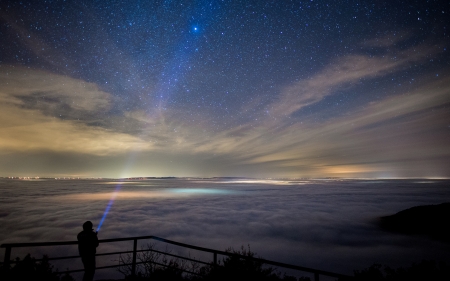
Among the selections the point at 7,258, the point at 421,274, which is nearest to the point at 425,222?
the point at 421,274

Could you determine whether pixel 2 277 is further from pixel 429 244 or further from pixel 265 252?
pixel 429 244

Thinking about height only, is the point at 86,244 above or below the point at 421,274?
above

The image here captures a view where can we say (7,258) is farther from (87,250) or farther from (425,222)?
(425,222)

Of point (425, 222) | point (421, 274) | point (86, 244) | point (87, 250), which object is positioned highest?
point (86, 244)

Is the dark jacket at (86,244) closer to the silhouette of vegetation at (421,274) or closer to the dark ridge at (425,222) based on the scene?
the silhouette of vegetation at (421,274)

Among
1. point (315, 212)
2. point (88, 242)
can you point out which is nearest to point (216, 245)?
point (88, 242)

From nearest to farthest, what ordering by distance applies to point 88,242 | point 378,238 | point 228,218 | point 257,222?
point 88,242 → point 378,238 → point 257,222 → point 228,218

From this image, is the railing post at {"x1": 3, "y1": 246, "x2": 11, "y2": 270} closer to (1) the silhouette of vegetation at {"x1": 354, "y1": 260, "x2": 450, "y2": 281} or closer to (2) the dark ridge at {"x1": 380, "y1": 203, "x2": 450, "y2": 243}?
(1) the silhouette of vegetation at {"x1": 354, "y1": 260, "x2": 450, "y2": 281}

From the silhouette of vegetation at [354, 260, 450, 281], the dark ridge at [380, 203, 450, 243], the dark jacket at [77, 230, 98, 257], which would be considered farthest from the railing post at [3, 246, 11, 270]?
the dark ridge at [380, 203, 450, 243]
